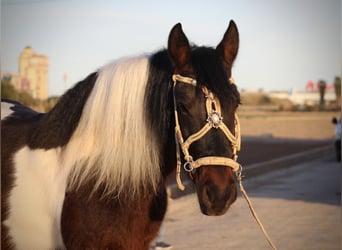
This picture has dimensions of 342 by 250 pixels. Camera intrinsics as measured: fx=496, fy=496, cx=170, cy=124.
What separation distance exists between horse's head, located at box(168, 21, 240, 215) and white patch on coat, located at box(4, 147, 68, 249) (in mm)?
772

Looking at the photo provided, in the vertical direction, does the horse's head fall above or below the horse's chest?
above

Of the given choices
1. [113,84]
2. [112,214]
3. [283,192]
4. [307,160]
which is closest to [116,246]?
[112,214]

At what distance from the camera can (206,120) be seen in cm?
263

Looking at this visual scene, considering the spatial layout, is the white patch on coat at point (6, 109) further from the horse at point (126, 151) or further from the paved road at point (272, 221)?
the paved road at point (272, 221)

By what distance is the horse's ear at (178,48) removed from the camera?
2709 millimetres

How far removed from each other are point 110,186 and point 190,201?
20.9 feet

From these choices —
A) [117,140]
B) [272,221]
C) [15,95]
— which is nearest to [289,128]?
[15,95]

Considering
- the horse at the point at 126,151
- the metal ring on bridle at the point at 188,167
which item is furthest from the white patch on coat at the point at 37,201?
the metal ring on bridle at the point at 188,167

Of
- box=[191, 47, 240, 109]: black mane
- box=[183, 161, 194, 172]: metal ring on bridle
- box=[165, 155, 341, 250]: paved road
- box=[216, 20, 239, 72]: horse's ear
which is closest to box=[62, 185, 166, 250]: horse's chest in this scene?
box=[183, 161, 194, 172]: metal ring on bridle

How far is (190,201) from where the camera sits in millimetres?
9031

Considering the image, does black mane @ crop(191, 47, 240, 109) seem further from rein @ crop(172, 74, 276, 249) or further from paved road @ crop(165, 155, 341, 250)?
paved road @ crop(165, 155, 341, 250)

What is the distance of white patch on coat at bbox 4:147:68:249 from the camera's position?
2863mm

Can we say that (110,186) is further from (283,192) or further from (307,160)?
(307,160)

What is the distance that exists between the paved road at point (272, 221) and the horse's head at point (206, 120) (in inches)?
142
